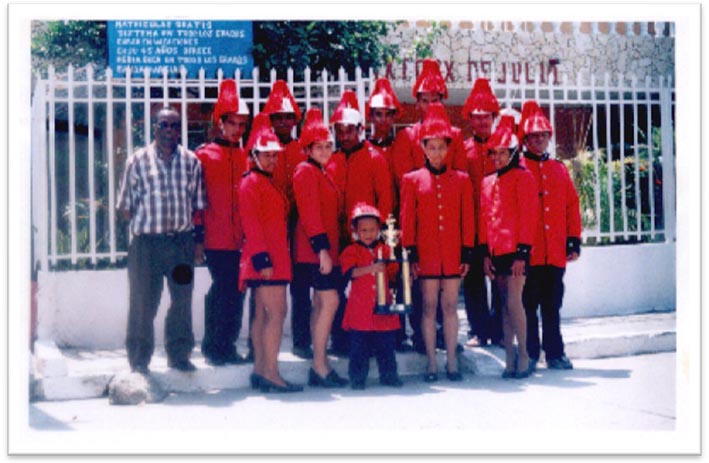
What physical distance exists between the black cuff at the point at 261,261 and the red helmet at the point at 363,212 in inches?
24.9

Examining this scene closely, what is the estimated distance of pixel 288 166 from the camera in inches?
259

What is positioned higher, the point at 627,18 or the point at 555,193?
the point at 627,18

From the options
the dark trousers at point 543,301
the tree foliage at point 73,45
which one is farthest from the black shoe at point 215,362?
the tree foliage at point 73,45

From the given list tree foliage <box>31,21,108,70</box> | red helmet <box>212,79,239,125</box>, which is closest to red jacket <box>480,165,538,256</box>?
red helmet <box>212,79,239,125</box>

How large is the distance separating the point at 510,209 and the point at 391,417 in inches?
64.1

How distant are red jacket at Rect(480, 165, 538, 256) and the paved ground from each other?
3.06 ft

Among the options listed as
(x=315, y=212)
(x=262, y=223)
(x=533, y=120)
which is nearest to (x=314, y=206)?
(x=315, y=212)

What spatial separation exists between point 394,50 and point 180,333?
4.75 metres

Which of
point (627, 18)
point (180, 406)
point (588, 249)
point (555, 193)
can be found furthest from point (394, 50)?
point (180, 406)

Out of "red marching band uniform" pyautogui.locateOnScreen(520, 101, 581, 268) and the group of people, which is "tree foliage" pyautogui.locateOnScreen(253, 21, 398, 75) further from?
"red marching band uniform" pyautogui.locateOnScreen(520, 101, 581, 268)

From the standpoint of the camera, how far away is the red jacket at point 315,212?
240 inches

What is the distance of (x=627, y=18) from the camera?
5.65 metres

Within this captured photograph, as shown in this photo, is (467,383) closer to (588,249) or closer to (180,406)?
(180,406)

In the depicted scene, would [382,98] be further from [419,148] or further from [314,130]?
[314,130]
